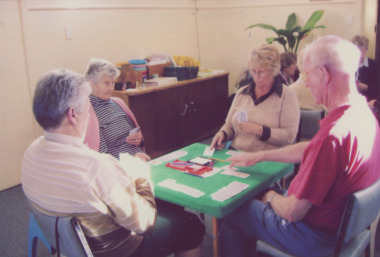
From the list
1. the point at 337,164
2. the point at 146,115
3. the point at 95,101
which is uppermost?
the point at 95,101

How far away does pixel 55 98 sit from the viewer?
60.3 inches

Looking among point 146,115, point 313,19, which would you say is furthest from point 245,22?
point 146,115

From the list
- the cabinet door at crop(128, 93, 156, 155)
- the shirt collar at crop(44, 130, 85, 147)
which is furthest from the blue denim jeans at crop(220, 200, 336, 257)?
the cabinet door at crop(128, 93, 156, 155)

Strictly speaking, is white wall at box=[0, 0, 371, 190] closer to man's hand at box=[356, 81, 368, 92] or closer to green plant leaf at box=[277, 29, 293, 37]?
green plant leaf at box=[277, 29, 293, 37]

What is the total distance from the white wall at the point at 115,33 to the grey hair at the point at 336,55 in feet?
11.0

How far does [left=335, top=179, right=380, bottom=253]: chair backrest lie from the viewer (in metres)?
1.51

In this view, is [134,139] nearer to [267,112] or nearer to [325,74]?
[267,112]

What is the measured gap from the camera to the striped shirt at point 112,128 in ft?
9.37

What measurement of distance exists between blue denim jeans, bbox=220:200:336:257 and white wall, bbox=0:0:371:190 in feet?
9.64

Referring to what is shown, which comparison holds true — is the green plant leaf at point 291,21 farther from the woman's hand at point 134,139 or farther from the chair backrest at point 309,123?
the woman's hand at point 134,139

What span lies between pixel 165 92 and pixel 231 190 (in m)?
2.95

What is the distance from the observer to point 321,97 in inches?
67.9

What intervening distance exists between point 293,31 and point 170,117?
7.79ft

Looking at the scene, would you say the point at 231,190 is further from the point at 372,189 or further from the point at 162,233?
the point at 372,189
